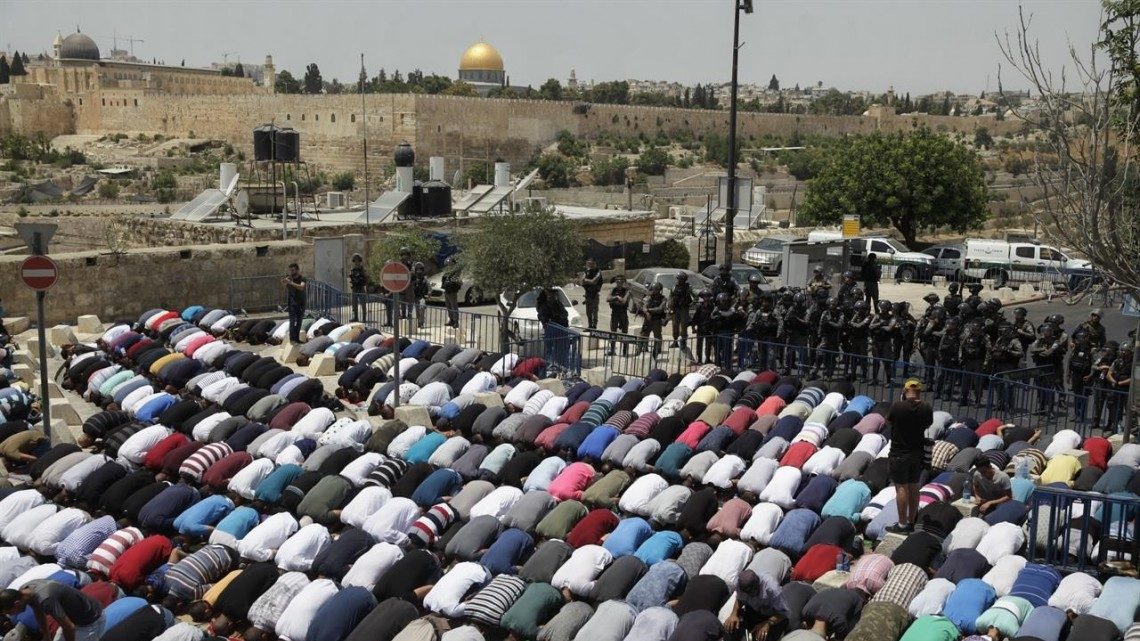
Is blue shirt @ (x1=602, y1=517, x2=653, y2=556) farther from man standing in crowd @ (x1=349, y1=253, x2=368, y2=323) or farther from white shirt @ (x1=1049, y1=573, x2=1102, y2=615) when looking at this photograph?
man standing in crowd @ (x1=349, y1=253, x2=368, y2=323)

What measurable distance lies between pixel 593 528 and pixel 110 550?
3.47m

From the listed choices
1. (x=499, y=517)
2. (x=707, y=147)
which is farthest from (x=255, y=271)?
(x=707, y=147)

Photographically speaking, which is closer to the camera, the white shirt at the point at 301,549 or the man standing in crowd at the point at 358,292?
the white shirt at the point at 301,549

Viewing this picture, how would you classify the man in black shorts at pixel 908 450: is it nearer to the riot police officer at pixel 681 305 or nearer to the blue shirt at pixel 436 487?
the blue shirt at pixel 436 487

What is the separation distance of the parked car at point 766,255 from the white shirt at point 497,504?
18.5 m

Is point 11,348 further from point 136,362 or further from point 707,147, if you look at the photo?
point 707,147

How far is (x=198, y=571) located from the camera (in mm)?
8195

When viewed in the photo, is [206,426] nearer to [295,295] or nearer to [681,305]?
[295,295]

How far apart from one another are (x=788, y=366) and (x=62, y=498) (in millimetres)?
8078

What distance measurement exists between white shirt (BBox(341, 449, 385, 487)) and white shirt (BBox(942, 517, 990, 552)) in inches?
183

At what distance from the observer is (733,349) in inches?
573

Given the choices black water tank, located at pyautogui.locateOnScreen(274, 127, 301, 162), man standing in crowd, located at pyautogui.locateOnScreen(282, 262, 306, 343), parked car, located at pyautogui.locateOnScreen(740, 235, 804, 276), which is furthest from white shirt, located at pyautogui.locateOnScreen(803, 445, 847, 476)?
parked car, located at pyautogui.locateOnScreen(740, 235, 804, 276)

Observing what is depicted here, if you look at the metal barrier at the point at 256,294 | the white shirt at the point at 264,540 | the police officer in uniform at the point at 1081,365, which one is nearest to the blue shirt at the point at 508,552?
the white shirt at the point at 264,540

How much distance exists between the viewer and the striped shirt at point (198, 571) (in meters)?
8.06
